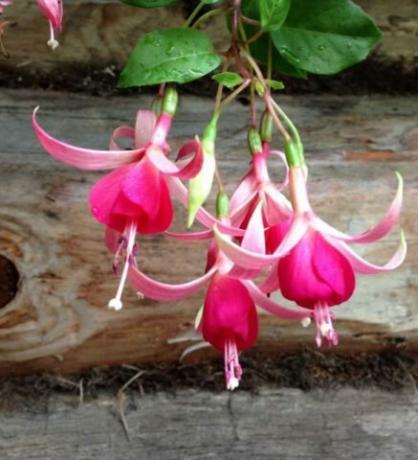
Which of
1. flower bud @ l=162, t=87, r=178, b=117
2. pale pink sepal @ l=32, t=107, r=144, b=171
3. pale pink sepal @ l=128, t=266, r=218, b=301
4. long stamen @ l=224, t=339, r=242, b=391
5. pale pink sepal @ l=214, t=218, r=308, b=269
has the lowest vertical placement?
long stamen @ l=224, t=339, r=242, b=391

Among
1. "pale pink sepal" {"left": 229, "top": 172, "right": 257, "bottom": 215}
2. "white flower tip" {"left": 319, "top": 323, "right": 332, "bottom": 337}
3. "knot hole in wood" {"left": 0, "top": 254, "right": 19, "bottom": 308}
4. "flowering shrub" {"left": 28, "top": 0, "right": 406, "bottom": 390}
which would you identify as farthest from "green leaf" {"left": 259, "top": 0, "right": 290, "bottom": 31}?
"knot hole in wood" {"left": 0, "top": 254, "right": 19, "bottom": 308}

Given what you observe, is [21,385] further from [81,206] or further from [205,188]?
[205,188]

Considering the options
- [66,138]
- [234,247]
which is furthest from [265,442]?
[234,247]

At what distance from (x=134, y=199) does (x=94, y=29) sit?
410mm

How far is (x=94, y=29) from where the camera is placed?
3.29 feet

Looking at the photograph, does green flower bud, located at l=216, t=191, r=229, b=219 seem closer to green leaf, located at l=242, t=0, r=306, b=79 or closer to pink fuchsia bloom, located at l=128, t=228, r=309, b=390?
pink fuchsia bloom, located at l=128, t=228, r=309, b=390

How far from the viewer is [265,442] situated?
43.7 inches

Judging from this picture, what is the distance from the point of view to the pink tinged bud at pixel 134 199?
651 millimetres

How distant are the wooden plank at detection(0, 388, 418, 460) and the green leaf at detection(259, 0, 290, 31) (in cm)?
51

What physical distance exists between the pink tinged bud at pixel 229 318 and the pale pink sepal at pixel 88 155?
0.37 feet

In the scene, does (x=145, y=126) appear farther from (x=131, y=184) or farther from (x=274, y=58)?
(x=274, y=58)

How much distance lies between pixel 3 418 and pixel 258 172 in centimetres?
52

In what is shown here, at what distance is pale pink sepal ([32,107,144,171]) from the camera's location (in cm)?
67

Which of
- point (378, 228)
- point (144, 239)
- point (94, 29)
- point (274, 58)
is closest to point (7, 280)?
point (144, 239)
